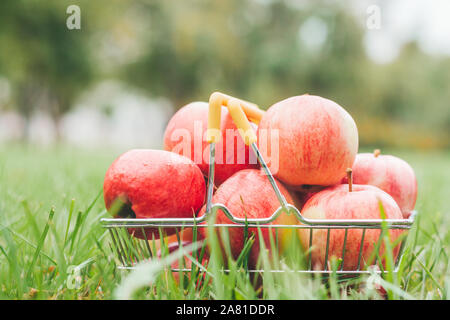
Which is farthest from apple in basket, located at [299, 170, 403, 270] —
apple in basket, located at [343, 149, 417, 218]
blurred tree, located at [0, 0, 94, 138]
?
blurred tree, located at [0, 0, 94, 138]

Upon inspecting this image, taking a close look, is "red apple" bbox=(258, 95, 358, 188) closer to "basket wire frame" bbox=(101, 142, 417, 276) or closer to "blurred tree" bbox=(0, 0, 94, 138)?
"basket wire frame" bbox=(101, 142, 417, 276)

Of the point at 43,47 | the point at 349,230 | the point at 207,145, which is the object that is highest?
the point at 43,47

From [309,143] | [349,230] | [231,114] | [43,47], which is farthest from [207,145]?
[43,47]

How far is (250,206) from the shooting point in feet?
3.23

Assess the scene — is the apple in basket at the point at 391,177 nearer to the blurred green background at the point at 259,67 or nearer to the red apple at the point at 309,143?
the red apple at the point at 309,143

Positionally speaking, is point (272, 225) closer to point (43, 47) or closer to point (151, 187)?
point (151, 187)

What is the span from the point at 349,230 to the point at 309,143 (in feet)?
0.78

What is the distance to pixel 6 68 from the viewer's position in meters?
10.4

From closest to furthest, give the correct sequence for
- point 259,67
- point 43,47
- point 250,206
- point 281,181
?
point 250,206
point 281,181
point 43,47
point 259,67

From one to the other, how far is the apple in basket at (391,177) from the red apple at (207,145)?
0.31 m

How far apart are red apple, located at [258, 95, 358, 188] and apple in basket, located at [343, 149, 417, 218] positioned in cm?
14

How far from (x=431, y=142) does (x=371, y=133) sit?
4.07m

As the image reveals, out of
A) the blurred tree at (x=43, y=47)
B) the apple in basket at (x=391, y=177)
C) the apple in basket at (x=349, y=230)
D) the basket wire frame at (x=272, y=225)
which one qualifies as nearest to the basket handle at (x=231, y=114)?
the basket wire frame at (x=272, y=225)
